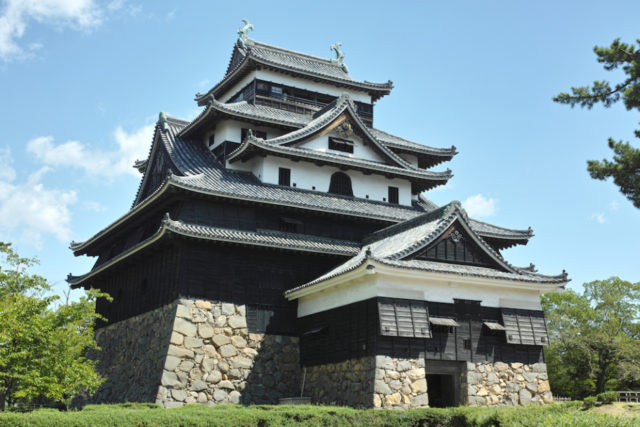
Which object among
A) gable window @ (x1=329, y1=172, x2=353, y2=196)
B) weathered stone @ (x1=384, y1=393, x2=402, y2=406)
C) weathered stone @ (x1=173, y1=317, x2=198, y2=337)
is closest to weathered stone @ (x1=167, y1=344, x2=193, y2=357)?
weathered stone @ (x1=173, y1=317, x2=198, y2=337)

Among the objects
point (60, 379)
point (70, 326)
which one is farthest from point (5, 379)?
point (70, 326)

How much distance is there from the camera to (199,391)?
76.1 feet

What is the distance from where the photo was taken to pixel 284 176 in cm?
2941

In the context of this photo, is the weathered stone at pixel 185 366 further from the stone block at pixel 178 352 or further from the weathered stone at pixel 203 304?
the weathered stone at pixel 203 304

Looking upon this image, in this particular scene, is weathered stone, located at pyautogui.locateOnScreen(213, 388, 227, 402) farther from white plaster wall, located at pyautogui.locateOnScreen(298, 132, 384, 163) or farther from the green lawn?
white plaster wall, located at pyautogui.locateOnScreen(298, 132, 384, 163)

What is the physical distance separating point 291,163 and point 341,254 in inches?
220

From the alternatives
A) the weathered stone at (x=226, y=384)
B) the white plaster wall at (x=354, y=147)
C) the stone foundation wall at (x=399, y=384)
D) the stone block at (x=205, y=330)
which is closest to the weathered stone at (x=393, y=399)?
the stone foundation wall at (x=399, y=384)

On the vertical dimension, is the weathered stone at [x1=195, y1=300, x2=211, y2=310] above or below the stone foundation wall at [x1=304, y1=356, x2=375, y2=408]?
above

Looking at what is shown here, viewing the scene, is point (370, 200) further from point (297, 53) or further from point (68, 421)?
point (68, 421)

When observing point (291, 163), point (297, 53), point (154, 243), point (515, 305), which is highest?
point (297, 53)

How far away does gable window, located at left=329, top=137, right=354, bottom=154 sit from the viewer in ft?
101

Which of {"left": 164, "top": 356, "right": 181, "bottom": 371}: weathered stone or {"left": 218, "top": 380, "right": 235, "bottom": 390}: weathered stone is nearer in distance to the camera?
{"left": 164, "top": 356, "right": 181, "bottom": 371}: weathered stone

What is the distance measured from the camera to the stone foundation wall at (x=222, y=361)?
75.7 feet

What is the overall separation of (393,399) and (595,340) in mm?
27658
